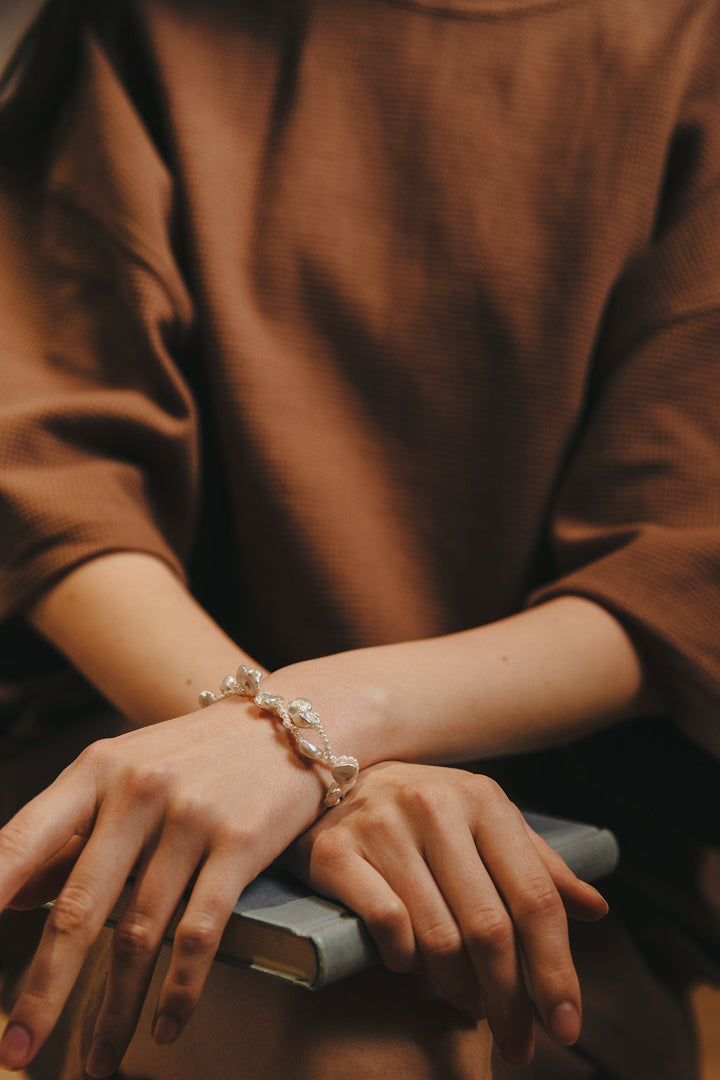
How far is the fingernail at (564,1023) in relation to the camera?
34 cm

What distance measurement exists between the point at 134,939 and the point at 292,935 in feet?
0.21

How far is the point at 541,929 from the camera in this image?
1.15 ft

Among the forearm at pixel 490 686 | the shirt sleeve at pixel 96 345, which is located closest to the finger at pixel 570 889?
the forearm at pixel 490 686

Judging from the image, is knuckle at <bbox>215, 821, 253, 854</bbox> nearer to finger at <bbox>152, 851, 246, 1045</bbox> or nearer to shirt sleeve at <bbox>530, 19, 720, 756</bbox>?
finger at <bbox>152, 851, 246, 1045</bbox>

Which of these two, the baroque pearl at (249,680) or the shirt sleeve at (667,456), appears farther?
the shirt sleeve at (667,456)

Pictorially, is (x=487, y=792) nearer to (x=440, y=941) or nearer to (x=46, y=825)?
(x=440, y=941)

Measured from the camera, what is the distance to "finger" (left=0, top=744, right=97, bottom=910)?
0.33 metres

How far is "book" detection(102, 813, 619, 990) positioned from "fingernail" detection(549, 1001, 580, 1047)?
0.23 ft

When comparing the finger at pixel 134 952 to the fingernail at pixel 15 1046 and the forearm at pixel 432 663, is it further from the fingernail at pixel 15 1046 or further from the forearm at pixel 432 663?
the forearm at pixel 432 663

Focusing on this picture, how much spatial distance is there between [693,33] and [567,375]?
28 centimetres

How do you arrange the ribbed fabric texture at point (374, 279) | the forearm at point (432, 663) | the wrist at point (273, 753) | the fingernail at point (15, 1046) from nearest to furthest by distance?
the fingernail at point (15, 1046), the wrist at point (273, 753), the forearm at point (432, 663), the ribbed fabric texture at point (374, 279)

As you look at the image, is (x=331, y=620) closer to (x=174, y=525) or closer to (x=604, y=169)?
(x=174, y=525)

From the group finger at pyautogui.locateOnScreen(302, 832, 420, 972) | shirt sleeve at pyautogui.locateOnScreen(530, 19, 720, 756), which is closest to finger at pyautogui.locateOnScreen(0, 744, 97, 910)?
finger at pyautogui.locateOnScreen(302, 832, 420, 972)

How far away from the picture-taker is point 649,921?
603 mm
